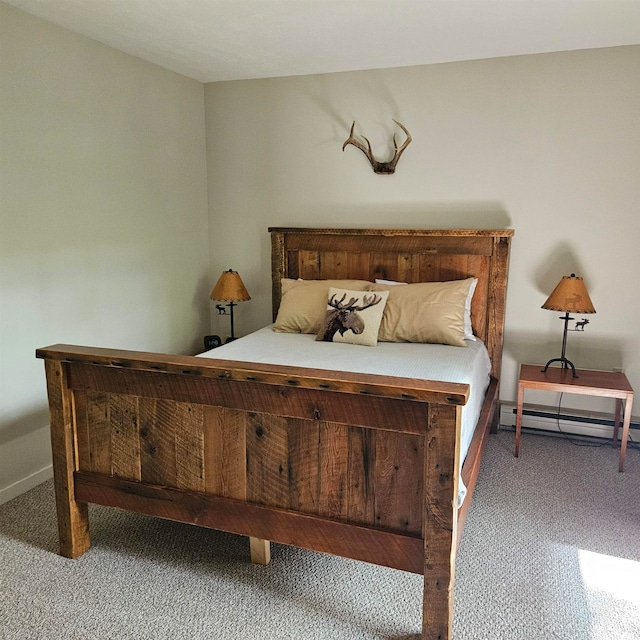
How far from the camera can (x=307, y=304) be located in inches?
137

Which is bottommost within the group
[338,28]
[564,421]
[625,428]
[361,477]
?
[564,421]

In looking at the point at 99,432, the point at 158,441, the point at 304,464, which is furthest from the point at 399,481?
the point at 99,432

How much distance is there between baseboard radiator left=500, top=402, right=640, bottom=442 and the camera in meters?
3.51

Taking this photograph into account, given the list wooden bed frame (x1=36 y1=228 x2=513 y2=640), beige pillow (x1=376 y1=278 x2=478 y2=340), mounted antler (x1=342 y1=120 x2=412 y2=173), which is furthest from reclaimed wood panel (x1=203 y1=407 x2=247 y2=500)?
mounted antler (x1=342 y1=120 x2=412 y2=173)

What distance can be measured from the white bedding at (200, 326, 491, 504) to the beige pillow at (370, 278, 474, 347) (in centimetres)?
6

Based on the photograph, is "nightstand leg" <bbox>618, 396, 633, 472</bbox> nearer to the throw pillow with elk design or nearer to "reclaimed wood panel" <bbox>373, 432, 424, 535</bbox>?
the throw pillow with elk design

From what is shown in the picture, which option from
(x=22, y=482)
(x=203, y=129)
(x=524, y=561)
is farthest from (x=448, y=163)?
(x=22, y=482)

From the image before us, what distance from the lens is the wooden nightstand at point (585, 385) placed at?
3039mm

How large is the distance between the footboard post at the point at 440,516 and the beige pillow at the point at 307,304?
5.89 ft

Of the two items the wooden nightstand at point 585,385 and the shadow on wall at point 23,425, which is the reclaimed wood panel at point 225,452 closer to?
the shadow on wall at point 23,425

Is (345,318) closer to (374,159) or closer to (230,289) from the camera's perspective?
(230,289)

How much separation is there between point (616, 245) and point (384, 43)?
1790 millimetres

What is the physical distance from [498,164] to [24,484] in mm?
3238

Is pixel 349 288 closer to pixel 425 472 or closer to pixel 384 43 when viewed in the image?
pixel 384 43
